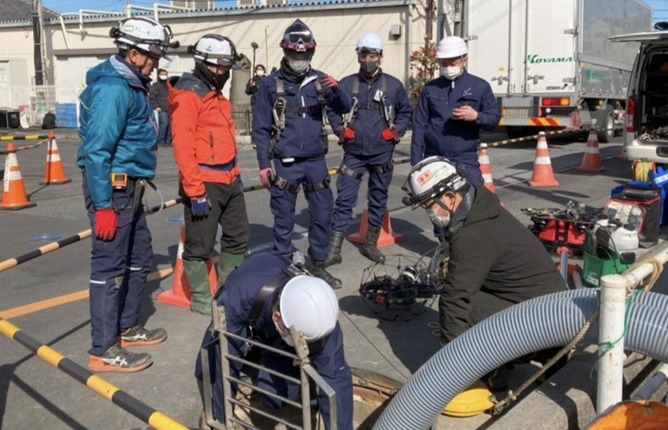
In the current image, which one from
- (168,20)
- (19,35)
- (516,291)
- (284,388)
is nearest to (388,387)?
(284,388)

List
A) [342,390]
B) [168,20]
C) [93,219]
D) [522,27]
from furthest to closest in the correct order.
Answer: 1. [168,20]
2. [522,27]
3. [93,219]
4. [342,390]

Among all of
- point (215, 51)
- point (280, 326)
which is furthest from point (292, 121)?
point (280, 326)

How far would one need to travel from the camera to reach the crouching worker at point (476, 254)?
381cm

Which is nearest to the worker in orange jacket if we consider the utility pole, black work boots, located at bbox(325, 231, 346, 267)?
black work boots, located at bbox(325, 231, 346, 267)

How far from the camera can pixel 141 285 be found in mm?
4859

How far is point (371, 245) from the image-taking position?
23.6 feet

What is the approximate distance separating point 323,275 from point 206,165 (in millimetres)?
1543

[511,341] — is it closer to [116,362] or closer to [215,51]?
[116,362]

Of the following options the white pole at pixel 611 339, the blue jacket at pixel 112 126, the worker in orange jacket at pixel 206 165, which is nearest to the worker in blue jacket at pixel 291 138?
the worker in orange jacket at pixel 206 165

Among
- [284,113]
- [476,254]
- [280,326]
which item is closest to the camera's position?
[280,326]

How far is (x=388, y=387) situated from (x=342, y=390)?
0.64 m

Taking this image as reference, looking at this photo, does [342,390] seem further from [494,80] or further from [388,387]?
[494,80]

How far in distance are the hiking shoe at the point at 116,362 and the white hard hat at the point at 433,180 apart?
6.53 ft

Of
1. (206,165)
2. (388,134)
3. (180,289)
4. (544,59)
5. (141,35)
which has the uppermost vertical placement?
(544,59)
